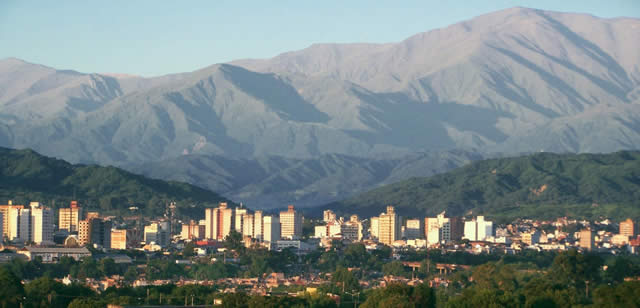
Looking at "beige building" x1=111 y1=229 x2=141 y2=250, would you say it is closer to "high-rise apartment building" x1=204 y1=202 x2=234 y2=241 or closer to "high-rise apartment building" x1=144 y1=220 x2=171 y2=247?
"high-rise apartment building" x1=144 y1=220 x2=171 y2=247

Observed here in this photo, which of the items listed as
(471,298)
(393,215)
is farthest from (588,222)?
(471,298)

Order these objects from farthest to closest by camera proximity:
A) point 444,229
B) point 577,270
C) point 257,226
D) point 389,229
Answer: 1. point 444,229
2. point 389,229
3. point 257,226
4. point 577,270

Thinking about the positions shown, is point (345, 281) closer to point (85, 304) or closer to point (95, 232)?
point (85, 304)

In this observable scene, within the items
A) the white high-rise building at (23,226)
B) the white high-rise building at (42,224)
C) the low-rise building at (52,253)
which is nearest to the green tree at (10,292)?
the low-rise building at (52,253)

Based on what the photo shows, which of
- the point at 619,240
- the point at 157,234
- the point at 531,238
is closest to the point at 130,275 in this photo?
the point at 157,234

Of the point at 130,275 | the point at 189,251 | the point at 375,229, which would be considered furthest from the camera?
the point at 375,229

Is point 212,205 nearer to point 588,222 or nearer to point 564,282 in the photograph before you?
point 588,222

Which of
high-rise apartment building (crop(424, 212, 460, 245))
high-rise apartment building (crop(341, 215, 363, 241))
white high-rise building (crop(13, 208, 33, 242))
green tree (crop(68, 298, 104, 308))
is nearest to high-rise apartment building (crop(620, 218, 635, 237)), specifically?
high-rise apartment building (crop(424, 212, 460, 245))
